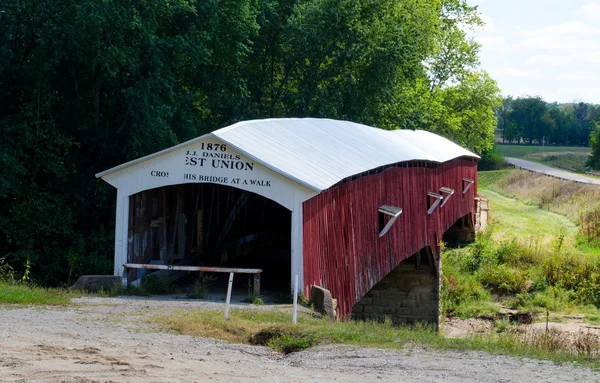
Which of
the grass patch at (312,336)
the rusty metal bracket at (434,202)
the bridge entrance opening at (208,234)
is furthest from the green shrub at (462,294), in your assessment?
the grass patch at (312,336)

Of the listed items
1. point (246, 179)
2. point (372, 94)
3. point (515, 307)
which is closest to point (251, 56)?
point (372, 94)

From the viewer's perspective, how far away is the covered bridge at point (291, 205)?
15211 mm

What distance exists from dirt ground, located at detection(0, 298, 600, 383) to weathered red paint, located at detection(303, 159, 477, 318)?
464cm

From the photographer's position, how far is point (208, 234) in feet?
67.3

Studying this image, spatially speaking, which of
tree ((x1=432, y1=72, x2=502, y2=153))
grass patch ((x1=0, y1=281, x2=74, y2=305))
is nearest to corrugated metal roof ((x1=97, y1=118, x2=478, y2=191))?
grass patch ((x1=0, y1=281, x2=74, y2=305))

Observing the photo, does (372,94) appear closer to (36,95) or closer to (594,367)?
(36,95)

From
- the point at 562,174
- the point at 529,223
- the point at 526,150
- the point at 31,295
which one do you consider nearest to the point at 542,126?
the point at 526,150

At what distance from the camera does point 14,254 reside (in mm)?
20875

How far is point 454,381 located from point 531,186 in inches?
1731

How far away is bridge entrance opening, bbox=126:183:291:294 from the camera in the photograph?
17.1 meters

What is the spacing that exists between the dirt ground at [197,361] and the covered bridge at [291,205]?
4405 mm

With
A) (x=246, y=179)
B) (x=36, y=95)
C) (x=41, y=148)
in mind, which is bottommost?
(x=246, y=179)

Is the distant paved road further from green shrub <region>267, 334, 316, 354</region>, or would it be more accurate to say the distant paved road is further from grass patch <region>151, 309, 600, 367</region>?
green shrub <region>267, 334, 316, 354</region>

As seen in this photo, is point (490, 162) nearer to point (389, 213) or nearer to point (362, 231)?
point (389, 213)
